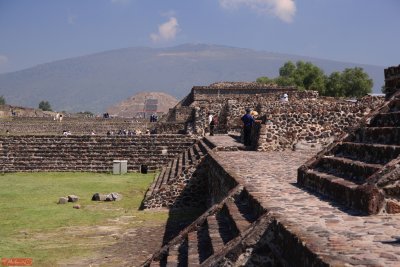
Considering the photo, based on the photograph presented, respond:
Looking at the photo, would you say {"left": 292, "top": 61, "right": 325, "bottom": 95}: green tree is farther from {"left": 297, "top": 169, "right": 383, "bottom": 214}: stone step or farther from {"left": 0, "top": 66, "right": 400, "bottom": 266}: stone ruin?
{"left": 297, "top": 169, "right": 383, "bottom": 214}: stone step

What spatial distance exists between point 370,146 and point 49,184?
1570cm

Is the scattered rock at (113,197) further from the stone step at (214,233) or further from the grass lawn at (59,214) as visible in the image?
the stone step at (214,233)

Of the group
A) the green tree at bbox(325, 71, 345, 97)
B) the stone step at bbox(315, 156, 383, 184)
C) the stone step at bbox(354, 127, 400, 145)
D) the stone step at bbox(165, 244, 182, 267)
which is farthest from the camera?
the green tree at bbox(325, 71, 345, 97)

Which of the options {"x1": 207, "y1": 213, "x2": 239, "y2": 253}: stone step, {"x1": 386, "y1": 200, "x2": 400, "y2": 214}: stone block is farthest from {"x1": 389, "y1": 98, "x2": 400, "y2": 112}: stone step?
{"x1": 207, "y1": 213, "x2": 239, "y2": 253}: stone step

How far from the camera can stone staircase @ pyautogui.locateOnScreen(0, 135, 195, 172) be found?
25922 millimetres

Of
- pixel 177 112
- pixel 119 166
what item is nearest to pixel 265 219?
pixel 119 166

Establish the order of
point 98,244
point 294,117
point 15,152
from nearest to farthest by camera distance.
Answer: point 98,244 < point 294,117 < point 15,152

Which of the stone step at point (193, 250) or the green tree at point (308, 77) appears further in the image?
the green tree at point (308, 77)

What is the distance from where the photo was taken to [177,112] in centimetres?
4284

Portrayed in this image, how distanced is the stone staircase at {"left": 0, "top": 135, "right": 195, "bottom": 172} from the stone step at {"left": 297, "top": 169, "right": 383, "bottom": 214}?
16.6 m

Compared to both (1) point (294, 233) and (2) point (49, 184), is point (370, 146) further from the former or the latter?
(2) point (49, 184)

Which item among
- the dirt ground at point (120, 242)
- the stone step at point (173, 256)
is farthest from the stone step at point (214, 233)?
the dirt ground at point (120, 242)

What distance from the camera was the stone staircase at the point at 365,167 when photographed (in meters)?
6.54

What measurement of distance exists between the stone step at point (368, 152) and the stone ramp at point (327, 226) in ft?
3.06
